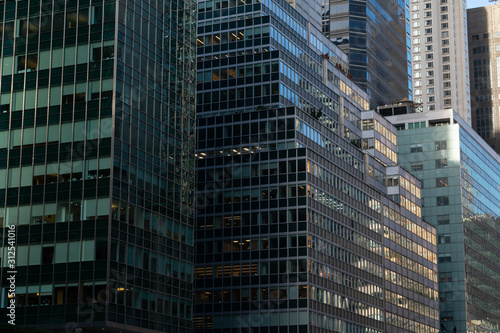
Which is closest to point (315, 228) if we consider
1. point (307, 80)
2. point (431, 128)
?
point (307, 80)

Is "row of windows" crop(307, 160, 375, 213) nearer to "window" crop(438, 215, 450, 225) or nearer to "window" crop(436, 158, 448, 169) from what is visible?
"window" crop(438, 215, 450, 225)

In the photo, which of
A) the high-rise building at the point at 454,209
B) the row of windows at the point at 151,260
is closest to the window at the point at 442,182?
the high-rise building at the point at 454,209

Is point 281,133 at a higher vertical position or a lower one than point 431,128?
lower

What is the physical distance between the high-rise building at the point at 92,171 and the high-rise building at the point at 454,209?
3638 inches

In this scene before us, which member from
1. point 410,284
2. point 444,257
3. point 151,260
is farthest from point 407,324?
point 151,260

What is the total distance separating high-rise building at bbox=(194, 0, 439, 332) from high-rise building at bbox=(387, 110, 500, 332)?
2526 centimetres

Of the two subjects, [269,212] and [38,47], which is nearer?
[38,47]

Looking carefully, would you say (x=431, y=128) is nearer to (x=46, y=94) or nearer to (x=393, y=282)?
(x=393, y=282)

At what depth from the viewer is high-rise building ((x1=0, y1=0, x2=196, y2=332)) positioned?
8806 cm

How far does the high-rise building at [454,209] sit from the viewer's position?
181 meters

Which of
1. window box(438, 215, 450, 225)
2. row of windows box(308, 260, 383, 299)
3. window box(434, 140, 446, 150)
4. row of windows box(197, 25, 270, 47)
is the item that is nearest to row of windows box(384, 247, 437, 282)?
row of windows box(308, 260, 383, 299)

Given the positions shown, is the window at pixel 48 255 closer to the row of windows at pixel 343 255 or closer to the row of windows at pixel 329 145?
the row of windows at pixel 343 255

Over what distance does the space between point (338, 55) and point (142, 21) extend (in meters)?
70.4

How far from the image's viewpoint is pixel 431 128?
7505 inches
